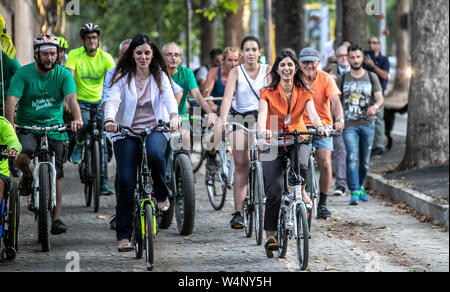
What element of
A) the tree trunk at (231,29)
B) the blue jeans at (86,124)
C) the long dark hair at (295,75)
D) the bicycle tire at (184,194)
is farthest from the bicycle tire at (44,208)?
the tree trunk at (231,29)

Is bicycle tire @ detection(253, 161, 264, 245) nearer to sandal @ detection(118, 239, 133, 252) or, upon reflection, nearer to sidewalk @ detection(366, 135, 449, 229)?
sandal @ detection(118, 239, 133, 252)

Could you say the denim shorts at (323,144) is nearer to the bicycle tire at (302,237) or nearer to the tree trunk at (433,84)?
the bicycle tire at (302,237)

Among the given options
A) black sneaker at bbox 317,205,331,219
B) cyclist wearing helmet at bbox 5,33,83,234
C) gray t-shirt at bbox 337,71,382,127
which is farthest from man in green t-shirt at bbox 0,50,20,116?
gray t-shirt at bbox 337,71,382,127

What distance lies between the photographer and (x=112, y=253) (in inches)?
311

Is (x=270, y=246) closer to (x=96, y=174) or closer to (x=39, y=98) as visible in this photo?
(x=39, y=98)

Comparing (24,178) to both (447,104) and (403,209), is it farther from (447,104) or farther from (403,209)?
(447,104)

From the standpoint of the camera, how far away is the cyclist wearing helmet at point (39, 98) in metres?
8.19

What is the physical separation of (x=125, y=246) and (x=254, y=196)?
1.53 meters

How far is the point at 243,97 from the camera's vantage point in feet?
30.1

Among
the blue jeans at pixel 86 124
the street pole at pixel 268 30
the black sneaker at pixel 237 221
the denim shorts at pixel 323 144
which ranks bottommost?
the black sneaker at pixel 237 221

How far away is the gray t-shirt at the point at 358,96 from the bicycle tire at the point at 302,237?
4.26 m

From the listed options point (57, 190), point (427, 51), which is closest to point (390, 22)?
point (427, 51)

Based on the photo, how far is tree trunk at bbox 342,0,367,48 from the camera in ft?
51.9
